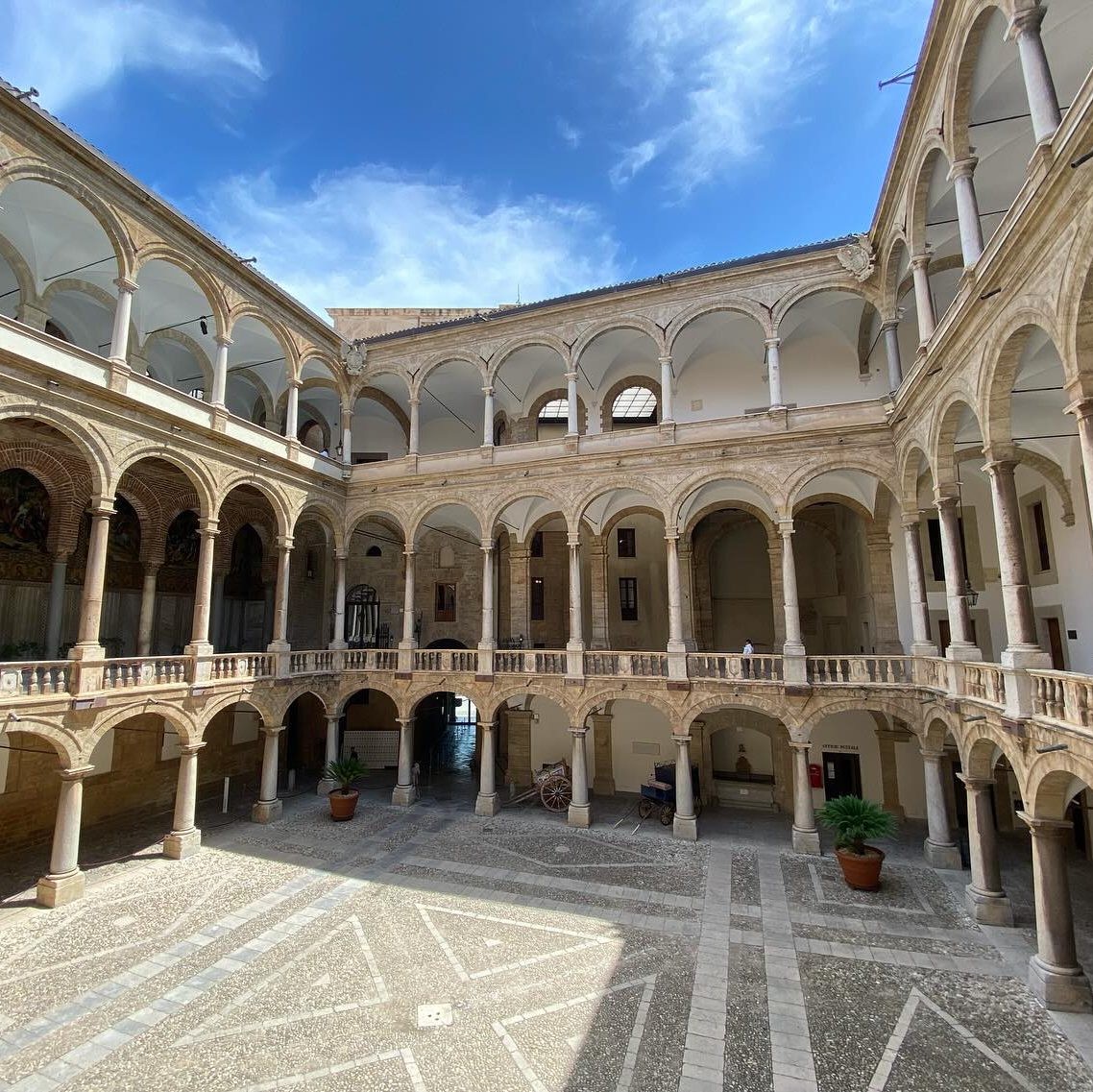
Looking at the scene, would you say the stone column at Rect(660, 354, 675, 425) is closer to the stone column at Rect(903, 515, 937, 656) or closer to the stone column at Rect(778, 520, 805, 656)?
the stone column at Rect(778, 520, 805, 656)

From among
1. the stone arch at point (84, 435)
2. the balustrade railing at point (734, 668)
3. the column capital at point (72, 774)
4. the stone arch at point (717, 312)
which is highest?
the stone arch at point (717, 312)

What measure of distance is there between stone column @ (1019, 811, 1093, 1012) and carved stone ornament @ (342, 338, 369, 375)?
21.3 meters

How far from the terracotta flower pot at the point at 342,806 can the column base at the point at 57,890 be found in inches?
231

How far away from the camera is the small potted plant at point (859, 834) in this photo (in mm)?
11789

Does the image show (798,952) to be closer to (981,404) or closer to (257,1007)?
(257,1007)

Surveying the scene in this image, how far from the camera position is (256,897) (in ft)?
38.9

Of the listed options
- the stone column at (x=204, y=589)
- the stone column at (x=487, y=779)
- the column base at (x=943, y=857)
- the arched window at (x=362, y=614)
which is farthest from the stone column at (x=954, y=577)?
the arched window at (x=362, y=614)

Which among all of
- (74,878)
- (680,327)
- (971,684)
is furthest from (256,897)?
(680,327)

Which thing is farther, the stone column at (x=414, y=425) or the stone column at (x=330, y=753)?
the stone column at (x=414, y=425)

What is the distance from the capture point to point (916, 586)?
14.3 m

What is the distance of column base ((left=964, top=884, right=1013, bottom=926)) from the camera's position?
410 inches

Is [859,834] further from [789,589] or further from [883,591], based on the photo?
[883,591]

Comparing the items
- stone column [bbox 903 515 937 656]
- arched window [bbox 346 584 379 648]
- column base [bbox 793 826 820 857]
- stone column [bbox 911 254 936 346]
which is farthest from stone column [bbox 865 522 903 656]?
arched window [bbox 346 584 379 648]

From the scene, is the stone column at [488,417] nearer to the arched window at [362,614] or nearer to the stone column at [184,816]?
the arched window at [362,614]
